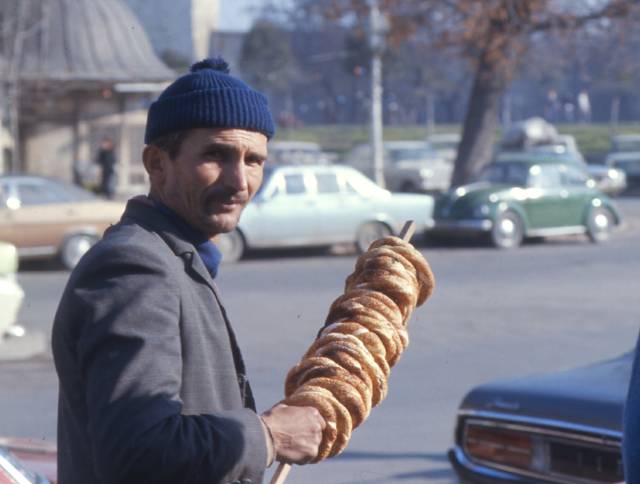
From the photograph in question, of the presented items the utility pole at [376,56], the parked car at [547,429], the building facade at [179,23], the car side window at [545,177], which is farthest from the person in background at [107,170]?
the parked car at [547,429]

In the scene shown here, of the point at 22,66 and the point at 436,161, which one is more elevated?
the point at 22,66

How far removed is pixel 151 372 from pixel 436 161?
111 ft

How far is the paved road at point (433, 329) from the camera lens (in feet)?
23.7

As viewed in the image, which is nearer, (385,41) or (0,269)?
(0,269)

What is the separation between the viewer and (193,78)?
226cm

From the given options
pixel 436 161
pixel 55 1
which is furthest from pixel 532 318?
pixel 436 161

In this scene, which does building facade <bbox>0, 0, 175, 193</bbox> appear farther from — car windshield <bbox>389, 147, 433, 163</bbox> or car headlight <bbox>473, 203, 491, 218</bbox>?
car headlight <bbox>473, 203, 491, 218</bbox>

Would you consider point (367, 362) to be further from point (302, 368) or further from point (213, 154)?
point (213, 154)

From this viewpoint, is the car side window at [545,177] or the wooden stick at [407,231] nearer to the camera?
the wooden stick at [407,231]

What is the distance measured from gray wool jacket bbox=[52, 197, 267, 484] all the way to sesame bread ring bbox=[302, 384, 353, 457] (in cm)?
15

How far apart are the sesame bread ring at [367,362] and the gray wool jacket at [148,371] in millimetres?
186

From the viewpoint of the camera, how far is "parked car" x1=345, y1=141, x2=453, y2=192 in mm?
34156

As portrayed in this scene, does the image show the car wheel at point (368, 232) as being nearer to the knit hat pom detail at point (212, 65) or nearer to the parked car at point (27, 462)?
the parked car at point (27, 462)

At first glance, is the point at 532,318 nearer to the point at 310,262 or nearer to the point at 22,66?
the point at 310,262
